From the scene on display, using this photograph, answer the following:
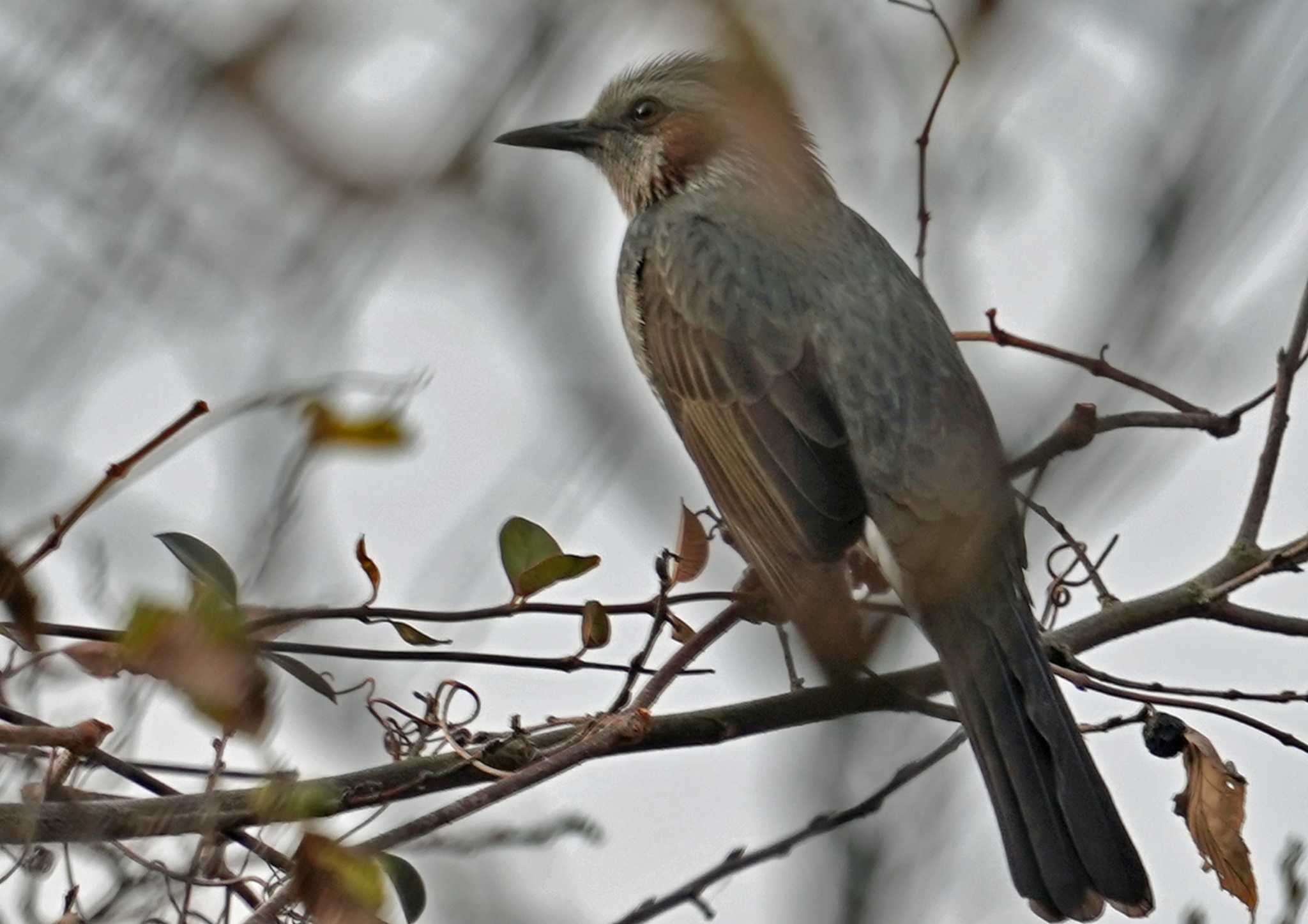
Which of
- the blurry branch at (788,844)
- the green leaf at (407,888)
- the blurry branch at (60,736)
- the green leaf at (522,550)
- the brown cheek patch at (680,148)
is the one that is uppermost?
the brown cheek patch at (680,148)

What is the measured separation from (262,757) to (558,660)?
3.43 ft

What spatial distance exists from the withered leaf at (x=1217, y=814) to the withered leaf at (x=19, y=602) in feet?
7.45

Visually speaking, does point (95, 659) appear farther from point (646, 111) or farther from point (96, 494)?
point (646, 111)

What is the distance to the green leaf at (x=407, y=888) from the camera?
2.84 m

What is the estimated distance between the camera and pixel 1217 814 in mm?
3268

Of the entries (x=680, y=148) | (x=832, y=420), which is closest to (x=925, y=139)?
(x=832, y=420)

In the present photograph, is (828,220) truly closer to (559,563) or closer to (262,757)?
(559,563)

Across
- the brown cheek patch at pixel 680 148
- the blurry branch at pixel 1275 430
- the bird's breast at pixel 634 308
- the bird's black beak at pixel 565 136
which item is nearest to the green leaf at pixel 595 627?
the blurry branch at pixel 1275 430

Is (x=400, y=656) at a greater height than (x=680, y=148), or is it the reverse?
(x=680, y=148)

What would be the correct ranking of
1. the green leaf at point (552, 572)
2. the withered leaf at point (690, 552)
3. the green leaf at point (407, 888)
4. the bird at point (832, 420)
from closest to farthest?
1. the green leaf at point (407, 888)
2. the green leaf at point (552, 572)
3. the withered leaf at point (690, 552)
4. the bird at point (832, 420)

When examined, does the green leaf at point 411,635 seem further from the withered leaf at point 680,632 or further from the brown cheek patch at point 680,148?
the brown cheek patch at point 680,148

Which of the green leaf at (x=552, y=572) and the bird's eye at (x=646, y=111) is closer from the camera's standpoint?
the green leaf at (x=552, y=572)

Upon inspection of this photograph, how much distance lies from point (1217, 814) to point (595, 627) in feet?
4.36

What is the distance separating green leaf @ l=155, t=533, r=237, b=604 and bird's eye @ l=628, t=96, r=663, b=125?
13.0ft
